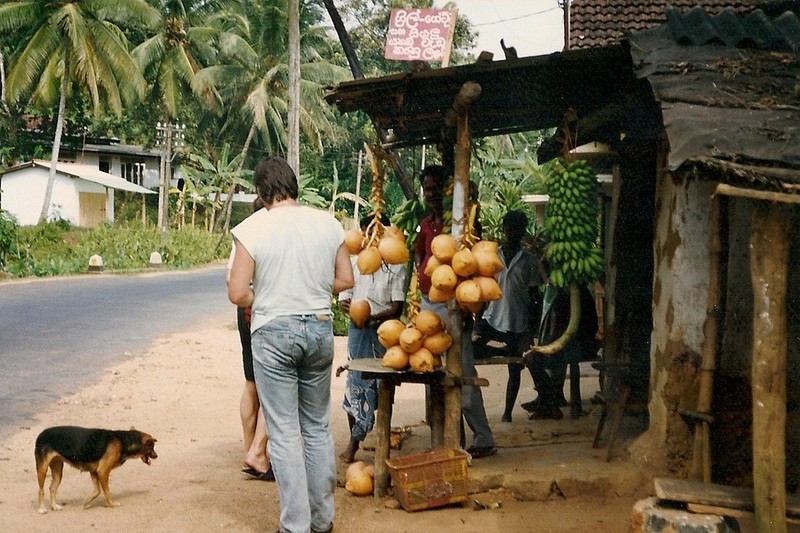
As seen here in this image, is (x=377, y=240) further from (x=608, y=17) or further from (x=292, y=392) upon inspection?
(x=608, y=17)

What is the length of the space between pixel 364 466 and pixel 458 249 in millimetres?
1638

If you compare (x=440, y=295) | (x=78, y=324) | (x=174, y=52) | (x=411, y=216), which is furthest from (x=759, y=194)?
(x=174, y=52)

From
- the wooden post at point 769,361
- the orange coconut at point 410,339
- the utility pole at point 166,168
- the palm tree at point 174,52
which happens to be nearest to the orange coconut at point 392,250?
the orange coconut at point 410,339

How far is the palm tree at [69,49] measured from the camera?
29.2m

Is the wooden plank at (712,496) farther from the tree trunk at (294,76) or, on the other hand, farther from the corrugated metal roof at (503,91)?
the tree trunk at (294,76)

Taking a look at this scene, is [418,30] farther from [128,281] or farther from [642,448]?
[128,281]

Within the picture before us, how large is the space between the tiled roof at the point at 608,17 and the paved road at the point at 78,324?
805 cm

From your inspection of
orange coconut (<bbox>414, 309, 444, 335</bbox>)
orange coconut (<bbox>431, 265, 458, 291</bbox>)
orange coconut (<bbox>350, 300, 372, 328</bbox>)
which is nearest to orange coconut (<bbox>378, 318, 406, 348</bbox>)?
orange coconut (<bbox>414, 309, 444, 335</bbox>)

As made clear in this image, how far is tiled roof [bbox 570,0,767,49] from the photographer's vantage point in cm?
1329

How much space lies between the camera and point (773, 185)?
375 cm

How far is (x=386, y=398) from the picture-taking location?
5988 mm

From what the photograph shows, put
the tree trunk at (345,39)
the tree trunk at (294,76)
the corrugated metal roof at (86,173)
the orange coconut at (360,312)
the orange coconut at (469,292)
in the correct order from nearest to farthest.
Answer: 1. the orange coconut at (469,292)
2. the orange coconut at (360,312)
3. the tree trunk at (345,39)
4. the tree trunk at (294,76)
5. the corrugated metal roof at (86,173)

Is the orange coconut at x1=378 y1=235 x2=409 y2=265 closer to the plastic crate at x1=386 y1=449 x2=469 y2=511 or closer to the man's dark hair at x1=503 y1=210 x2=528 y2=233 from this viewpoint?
the plastic crate at x1=386 y1=449 x2=469 y2=511

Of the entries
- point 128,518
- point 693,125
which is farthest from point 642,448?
point 128,518
